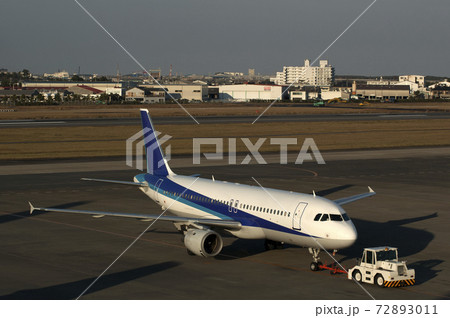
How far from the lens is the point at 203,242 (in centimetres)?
3544

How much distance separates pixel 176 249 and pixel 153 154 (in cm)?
955

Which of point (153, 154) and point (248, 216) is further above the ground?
point (153, 154)

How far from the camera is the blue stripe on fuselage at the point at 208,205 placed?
36344 mm

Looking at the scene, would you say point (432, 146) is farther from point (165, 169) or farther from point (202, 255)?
point (202, 255)

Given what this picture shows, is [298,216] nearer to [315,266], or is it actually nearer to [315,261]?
[315,261]

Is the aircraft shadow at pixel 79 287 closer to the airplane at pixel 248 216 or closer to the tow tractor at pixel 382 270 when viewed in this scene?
the airplane at pixel 248 216

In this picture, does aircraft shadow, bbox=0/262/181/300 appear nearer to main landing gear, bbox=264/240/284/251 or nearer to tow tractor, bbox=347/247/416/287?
main landing gear, bbox=264/240/284/251

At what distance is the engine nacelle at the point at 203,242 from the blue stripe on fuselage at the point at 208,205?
7.49ft

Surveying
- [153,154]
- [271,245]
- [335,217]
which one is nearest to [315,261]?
[335,217]

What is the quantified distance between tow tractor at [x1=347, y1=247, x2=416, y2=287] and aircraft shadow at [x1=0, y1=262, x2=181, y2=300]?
34.0ft

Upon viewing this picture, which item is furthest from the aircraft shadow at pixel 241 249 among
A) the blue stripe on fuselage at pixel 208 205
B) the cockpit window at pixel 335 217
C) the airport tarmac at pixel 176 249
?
the cockpit window at pixel 335 217

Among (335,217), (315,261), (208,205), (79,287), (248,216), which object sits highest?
(335,217)

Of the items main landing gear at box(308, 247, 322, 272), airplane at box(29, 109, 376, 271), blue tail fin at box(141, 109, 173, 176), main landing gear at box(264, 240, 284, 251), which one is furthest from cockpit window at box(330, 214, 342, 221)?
blue tail fin at box(141, 109, 173, 176)

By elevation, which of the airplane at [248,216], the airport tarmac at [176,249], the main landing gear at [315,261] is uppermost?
the airplane at [248,216]
